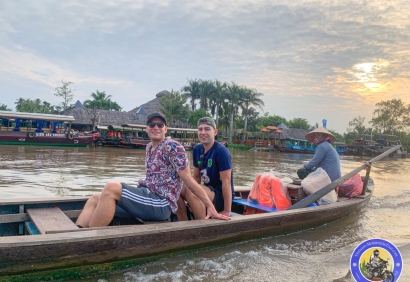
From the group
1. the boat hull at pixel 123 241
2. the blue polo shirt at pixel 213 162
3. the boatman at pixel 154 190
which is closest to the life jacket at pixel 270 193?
the boat hull at pixel 123 241

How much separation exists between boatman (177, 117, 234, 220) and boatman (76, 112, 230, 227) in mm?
218

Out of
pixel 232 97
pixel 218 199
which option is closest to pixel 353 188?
pixel 218 199

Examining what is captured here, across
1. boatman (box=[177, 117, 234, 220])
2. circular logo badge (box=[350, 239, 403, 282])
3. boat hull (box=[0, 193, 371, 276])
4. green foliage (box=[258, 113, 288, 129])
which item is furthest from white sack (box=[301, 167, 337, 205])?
green foliage (box=[258, 113, 288, 129])

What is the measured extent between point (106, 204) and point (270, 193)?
2468mm

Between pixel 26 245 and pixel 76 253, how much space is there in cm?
36

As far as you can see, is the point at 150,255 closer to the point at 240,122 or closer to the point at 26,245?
the point at 26,245

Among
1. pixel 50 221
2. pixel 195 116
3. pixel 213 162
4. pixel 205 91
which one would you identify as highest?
pixel 205 91

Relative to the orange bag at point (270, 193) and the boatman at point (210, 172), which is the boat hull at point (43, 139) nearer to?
the orange bag at point (270, 193)

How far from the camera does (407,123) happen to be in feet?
156

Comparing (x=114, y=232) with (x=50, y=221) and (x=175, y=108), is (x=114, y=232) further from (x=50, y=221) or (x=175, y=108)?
(x=175, y=108)

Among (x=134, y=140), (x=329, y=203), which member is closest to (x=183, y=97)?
(x=134, y=140)

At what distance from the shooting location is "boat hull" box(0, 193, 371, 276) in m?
2.30

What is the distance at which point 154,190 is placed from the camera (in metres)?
3.04

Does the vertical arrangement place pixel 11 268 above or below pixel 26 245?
below
